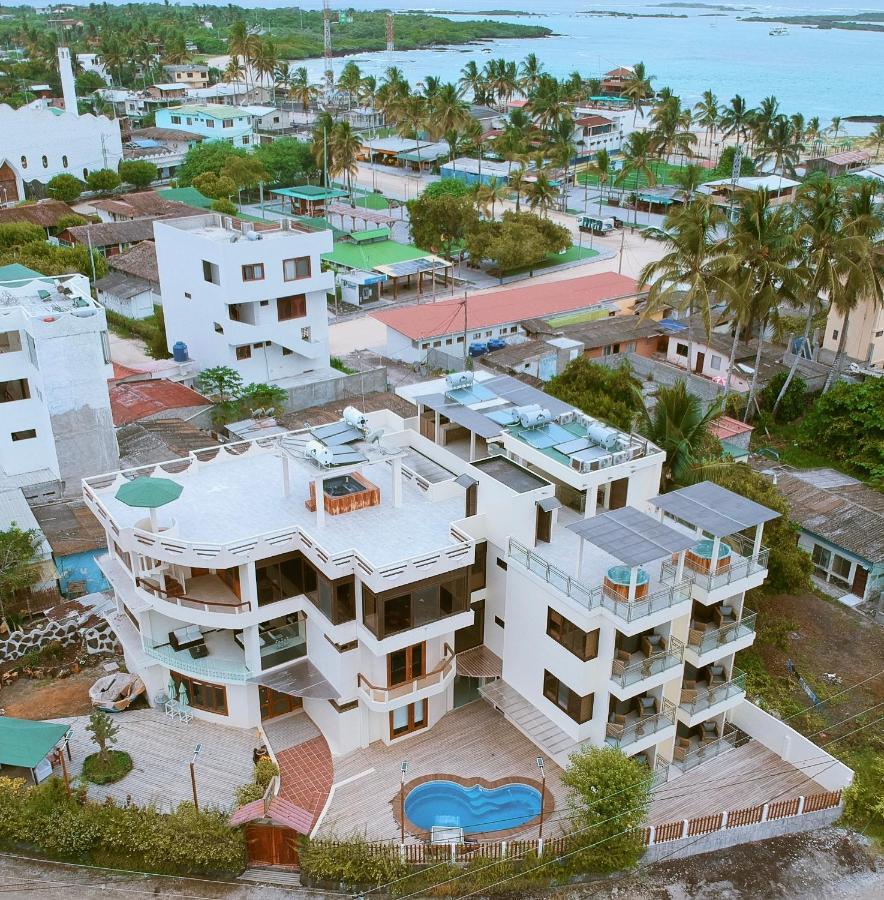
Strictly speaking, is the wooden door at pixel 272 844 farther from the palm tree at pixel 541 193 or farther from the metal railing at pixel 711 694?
the palm tree at pixel 541 193

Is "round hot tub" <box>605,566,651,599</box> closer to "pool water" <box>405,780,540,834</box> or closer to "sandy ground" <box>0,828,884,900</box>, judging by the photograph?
"pool water" <box>405,780,540,834</box>

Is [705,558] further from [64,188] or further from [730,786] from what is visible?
[64,188]

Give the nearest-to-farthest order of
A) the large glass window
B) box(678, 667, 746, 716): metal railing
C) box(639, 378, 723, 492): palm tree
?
1. the large glass window
2. box(678, 667, 746, 716): metal railing
3. box(639, 378, 723, 492): palm tree

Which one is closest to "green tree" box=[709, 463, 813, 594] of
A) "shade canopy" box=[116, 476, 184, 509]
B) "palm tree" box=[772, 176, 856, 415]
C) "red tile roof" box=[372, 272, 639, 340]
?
"palm tree" box=[772, 176, 856, 415]

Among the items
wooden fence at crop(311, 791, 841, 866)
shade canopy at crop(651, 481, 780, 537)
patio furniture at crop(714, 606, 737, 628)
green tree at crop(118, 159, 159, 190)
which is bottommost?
wooden fence at crop(311, 791, 841, 866)

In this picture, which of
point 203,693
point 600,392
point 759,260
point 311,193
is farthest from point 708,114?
point 203,693
